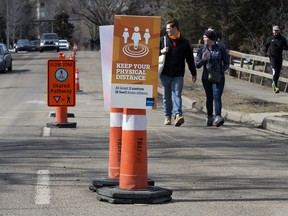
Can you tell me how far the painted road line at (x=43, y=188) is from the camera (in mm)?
6969

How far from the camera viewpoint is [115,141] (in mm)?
7414

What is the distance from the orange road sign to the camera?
1338 cm

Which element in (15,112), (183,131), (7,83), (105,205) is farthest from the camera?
(7,83)

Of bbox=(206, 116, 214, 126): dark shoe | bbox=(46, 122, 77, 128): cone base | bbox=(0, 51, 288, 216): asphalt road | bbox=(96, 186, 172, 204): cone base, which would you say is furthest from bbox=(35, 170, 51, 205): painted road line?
bbox=(206, 116, 214, 126): dark shoe

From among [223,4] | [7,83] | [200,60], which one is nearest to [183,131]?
[200,60]

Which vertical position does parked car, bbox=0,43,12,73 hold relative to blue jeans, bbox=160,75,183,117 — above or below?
below

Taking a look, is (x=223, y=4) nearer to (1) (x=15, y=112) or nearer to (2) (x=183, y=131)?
(1) (x=15, y=112)

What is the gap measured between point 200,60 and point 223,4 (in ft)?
66.4

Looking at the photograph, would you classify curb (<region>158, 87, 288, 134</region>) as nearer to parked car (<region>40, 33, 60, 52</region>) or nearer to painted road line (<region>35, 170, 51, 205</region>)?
painted road line (<region>35, 170, 51, 205</region>)

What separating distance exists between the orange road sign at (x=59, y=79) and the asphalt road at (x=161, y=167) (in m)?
0.67

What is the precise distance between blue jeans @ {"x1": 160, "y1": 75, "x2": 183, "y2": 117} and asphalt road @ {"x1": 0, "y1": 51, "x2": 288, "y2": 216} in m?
0.40

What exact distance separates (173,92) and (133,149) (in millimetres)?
6549

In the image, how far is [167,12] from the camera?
3809cm

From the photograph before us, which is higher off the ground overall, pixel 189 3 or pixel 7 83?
pixel 189 3
